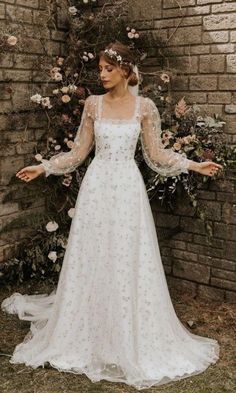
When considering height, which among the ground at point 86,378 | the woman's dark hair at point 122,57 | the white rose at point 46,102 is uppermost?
the woman's dark hair at point 122,57

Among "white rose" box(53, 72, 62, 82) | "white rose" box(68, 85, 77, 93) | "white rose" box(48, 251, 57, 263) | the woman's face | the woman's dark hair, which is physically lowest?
"white rose" box(48, 251, 57, 263)

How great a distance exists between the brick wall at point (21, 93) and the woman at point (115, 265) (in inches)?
46.4

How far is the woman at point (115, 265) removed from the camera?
335 cm

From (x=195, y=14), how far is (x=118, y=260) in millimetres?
2337

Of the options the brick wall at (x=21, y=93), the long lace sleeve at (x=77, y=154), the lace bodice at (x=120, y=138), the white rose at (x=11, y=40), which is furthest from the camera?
the brick wall at (x=21, y=93)

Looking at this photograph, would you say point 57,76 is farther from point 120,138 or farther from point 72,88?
point 120,138

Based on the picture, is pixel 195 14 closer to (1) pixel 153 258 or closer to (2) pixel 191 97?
(2) pixel 191 97

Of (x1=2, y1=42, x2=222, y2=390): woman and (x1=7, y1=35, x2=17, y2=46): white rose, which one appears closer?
(x1=2, y1=42, x2=222, y2=390): woman

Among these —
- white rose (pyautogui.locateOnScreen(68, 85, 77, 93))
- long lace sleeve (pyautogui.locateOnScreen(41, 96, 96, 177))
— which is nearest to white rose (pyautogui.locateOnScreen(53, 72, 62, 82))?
white rose (pyautogui.locateOnScreen(68, 85, 77, 93))

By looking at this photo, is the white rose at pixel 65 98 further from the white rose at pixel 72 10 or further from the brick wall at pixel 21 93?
the white rose at pixel 72 10

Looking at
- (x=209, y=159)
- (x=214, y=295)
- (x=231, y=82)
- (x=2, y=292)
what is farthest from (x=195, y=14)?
(x=2, y=292)

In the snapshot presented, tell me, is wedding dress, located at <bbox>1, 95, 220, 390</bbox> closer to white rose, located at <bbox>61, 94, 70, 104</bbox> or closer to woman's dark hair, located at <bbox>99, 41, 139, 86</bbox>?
woman's dark hair, located at <bbox>99, 41, 139, 86</bbox>

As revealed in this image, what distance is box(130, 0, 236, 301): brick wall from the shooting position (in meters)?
4.24

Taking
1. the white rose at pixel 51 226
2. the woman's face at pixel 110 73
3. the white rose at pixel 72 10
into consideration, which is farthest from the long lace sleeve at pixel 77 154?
the white rose at pixel 72 10
